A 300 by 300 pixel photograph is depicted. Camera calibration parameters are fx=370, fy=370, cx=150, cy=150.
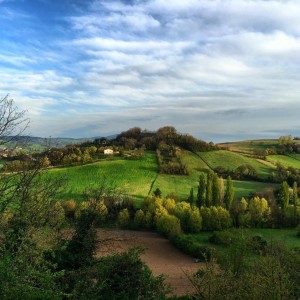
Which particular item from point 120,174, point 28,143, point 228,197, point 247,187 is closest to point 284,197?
point 228,197

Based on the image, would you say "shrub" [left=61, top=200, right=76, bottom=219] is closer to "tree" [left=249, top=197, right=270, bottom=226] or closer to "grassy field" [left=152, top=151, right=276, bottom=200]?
"grassy field" [left=152, top=151, right=276, bottom=200]

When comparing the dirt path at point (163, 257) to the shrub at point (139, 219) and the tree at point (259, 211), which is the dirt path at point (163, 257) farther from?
the tree at point (259, 211)

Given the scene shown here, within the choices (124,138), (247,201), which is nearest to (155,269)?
(247,201)

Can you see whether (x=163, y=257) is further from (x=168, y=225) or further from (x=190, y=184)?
(x=190, y=184)

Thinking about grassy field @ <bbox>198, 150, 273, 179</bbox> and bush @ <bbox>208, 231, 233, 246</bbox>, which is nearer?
bush @ <bbox>208, 231, 233, 246</bbox>

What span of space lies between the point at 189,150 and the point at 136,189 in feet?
92.9

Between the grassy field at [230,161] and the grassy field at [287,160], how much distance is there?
17.7 ft

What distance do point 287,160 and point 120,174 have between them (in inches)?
1723

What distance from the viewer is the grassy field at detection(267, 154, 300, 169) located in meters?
87.7

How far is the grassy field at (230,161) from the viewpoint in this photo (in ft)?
270

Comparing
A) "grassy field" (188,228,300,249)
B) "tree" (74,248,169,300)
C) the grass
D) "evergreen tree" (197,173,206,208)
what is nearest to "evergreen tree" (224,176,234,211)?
"evergreen tree" (197,173,206,208)

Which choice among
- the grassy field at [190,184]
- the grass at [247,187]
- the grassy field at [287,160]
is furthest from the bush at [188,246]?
the grassy field at [287,160]

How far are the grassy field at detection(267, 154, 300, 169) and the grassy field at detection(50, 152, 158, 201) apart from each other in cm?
3002

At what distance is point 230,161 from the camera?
3442 inches
